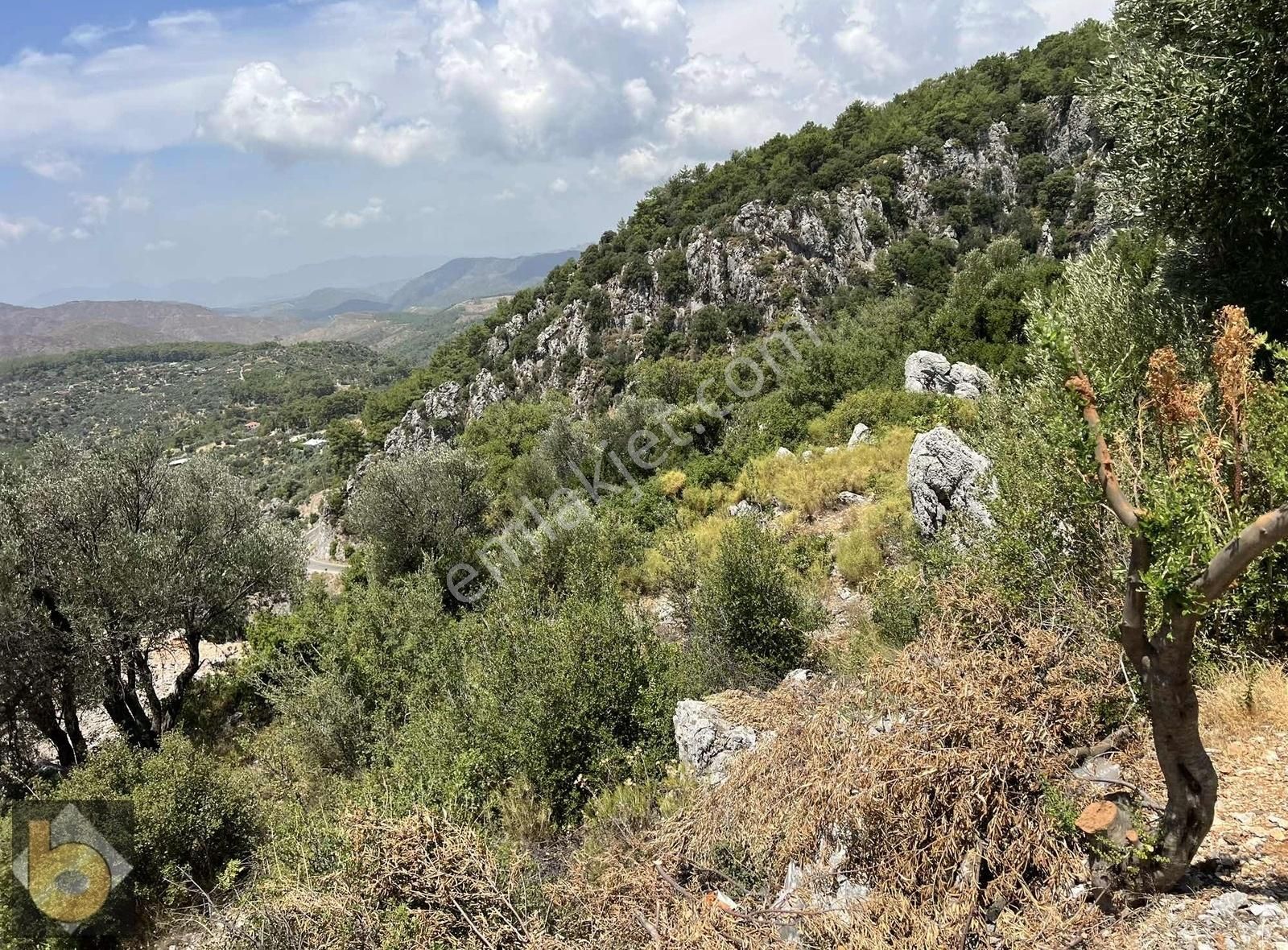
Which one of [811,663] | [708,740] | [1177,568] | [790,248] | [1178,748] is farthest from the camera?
[790,248]

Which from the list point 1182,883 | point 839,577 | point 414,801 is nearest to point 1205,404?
point 1182,883

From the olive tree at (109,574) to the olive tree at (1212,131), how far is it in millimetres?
18438

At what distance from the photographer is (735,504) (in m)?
19.8

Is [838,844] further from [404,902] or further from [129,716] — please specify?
[129,716]

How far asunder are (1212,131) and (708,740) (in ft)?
30.9

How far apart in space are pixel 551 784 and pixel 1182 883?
21.5 feet

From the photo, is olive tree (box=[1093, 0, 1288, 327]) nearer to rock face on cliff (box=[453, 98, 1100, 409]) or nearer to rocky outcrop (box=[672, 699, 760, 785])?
rocky outcrop (box=[672, 699, 760, 785])

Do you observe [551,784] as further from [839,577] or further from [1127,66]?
[1127,66]

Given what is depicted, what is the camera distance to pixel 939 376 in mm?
22141

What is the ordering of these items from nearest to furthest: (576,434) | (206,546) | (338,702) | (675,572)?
(338,702) < (675,572) < (206,546) < (576,434)

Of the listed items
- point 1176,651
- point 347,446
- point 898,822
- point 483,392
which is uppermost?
point 483,392

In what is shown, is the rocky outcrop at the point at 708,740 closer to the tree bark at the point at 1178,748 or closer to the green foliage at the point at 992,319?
the tree bark at the point at 1178,748

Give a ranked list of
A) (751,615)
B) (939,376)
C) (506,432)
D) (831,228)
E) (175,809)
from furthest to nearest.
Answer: (831,228), (506,432), (939,376), (751,615), (175,809)

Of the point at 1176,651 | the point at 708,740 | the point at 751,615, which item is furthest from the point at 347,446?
the point at 1176,651
